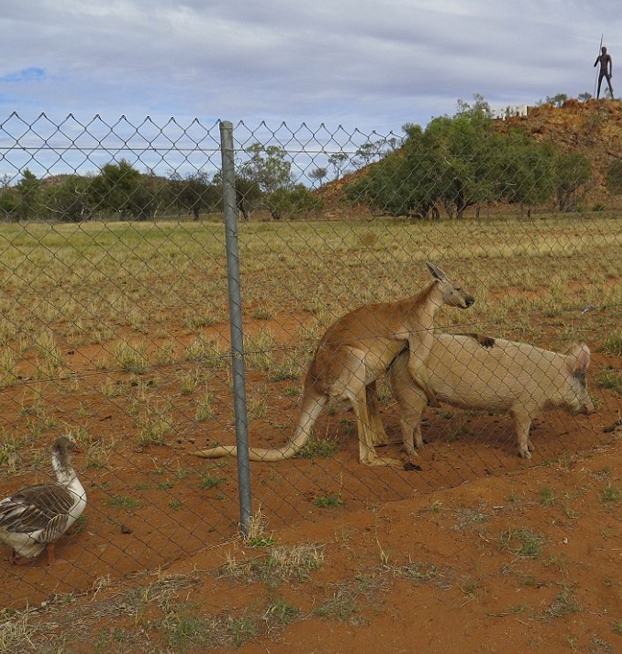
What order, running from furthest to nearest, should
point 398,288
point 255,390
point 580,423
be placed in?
point 398,288 < point 255,390 < point 580,423

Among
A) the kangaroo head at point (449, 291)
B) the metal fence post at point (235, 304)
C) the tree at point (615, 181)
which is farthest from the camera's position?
the tree at point (615, 181)

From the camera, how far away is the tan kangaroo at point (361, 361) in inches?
242

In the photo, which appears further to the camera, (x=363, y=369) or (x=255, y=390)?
(x=255, y=390)

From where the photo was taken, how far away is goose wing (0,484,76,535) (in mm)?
4539

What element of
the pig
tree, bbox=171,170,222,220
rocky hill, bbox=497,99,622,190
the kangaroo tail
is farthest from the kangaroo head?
rocky hill, bbox=497,99,622,190

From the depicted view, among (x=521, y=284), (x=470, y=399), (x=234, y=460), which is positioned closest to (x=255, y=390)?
(x=234, y=460)

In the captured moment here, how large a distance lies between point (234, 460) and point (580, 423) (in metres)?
3.22

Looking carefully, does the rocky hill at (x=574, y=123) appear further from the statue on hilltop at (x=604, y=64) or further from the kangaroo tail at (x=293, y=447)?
the kangaroo tail at (x=293, y=447)

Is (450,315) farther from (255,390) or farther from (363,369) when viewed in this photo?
(363,369)

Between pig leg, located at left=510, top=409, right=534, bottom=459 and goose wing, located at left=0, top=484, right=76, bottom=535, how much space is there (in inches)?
145

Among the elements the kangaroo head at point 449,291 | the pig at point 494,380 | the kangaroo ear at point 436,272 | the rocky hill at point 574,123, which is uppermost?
the rocky hill at point 574,123

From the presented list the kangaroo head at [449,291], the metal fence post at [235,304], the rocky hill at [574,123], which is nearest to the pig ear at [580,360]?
the kangaroo head at [449,291]

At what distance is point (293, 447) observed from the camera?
20.0 feet

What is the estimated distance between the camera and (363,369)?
621 centimetres
